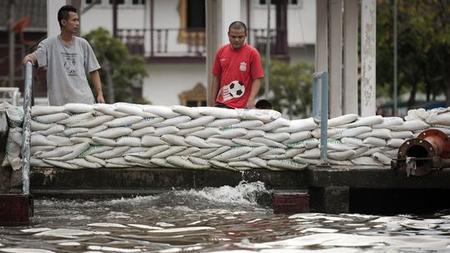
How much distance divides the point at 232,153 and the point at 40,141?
5.71ft

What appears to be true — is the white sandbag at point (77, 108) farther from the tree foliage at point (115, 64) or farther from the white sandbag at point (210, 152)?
the tree foliage at point (115, 64)

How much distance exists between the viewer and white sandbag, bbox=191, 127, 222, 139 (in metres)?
10.9

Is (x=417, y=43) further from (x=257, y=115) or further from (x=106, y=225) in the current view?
(x=106, y=225)

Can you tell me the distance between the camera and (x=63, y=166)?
35.5 ft

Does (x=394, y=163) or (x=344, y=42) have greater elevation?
(x=344, y=42)

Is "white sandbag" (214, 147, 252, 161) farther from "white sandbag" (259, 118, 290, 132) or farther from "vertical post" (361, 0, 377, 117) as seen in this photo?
"vertical post" (361, 0, 377, 117)

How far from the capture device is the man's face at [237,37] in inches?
463

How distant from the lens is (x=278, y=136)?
1095cm

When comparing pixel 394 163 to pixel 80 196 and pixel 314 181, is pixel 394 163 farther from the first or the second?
pixel 80 196

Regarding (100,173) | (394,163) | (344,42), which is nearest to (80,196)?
(100,173)

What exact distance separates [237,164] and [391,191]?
1443mm

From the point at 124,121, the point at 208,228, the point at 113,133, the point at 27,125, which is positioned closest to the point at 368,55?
the point at 124,121

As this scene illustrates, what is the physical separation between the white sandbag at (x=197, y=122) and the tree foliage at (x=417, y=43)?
2125 centimetres

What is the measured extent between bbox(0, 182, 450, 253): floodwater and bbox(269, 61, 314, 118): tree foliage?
85.7ft
